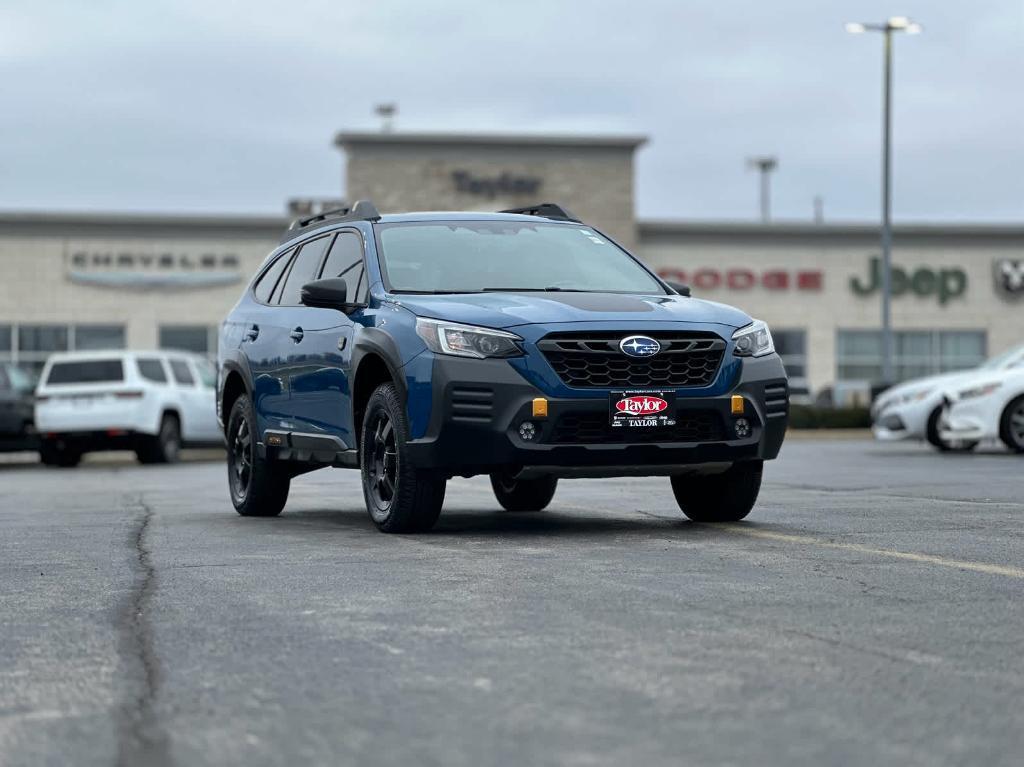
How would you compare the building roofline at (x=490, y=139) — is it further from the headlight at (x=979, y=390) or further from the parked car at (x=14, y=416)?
the headlight at (x=979, y=390)

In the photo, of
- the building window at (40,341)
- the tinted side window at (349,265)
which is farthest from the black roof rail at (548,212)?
the building window at (40,341)

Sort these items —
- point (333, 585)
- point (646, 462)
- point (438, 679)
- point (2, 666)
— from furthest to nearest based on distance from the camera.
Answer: point (646, 462), point (333, 585), point (2, 666), point (438, 679)

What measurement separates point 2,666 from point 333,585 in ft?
6.71

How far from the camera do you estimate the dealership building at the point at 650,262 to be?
5303 centimetres

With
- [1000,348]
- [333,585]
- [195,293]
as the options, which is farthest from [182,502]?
[1000,348]

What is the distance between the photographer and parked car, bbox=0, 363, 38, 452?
80.5 ft

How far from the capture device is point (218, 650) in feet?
19.0

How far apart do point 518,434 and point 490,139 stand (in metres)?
47.2

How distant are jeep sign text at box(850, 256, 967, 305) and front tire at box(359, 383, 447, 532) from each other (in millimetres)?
48322

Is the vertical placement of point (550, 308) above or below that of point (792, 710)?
above

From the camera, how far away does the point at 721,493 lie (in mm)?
10352

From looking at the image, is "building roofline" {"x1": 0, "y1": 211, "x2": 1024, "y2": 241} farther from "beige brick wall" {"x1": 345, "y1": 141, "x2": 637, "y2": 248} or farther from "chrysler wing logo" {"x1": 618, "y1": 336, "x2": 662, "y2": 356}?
"chrysler wing logo" {"x1": 618, "y1": 336, "x2": 662, "y2": 356}

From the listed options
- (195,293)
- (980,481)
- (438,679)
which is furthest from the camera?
(195,293)

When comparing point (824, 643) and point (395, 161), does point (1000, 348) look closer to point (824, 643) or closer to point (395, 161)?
point (395, 161)
